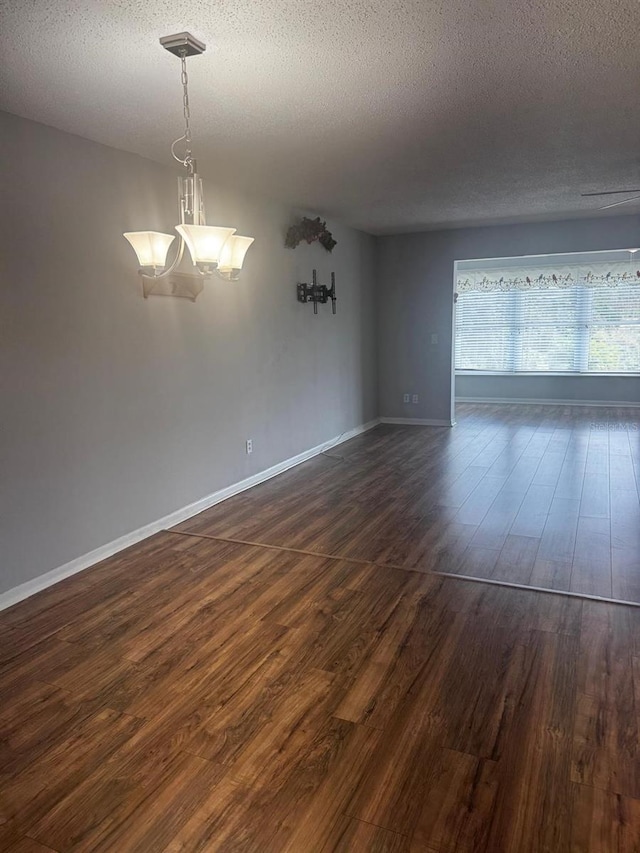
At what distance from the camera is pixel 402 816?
62.5 inches

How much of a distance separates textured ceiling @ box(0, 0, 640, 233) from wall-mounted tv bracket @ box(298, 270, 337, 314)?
1.37 metres

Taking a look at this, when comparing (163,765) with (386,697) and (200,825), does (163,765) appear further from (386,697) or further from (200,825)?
(386,697)

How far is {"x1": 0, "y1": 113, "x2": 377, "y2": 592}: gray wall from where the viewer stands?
2.86 m

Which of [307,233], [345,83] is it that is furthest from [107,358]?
[307,233]

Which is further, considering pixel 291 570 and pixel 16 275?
pixel 291 570

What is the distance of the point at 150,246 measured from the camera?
2850 millimetres

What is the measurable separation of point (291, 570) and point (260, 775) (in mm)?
1466

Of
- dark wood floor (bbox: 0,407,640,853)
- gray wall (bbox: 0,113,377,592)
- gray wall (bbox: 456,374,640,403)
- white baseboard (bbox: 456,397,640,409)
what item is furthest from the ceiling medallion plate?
gray wall (bbox: 456,374,640,403)

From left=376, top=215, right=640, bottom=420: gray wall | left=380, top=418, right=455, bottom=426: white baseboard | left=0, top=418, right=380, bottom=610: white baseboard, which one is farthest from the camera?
left=380, top=418, right=455, bottom=426: white baseboard

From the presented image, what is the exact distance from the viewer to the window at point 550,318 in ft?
27.9

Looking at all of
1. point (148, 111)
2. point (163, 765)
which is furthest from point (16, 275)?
point (163, 765)

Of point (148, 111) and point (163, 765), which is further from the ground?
point (148, 111)

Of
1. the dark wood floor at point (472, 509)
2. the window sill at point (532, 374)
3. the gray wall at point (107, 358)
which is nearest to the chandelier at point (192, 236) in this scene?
the gray wall at point (107, 358)

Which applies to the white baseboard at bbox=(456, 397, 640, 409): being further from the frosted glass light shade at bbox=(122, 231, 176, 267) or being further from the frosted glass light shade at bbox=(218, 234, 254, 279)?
the frosted glass light shade at bbox=(122, 231, 176, 267)
